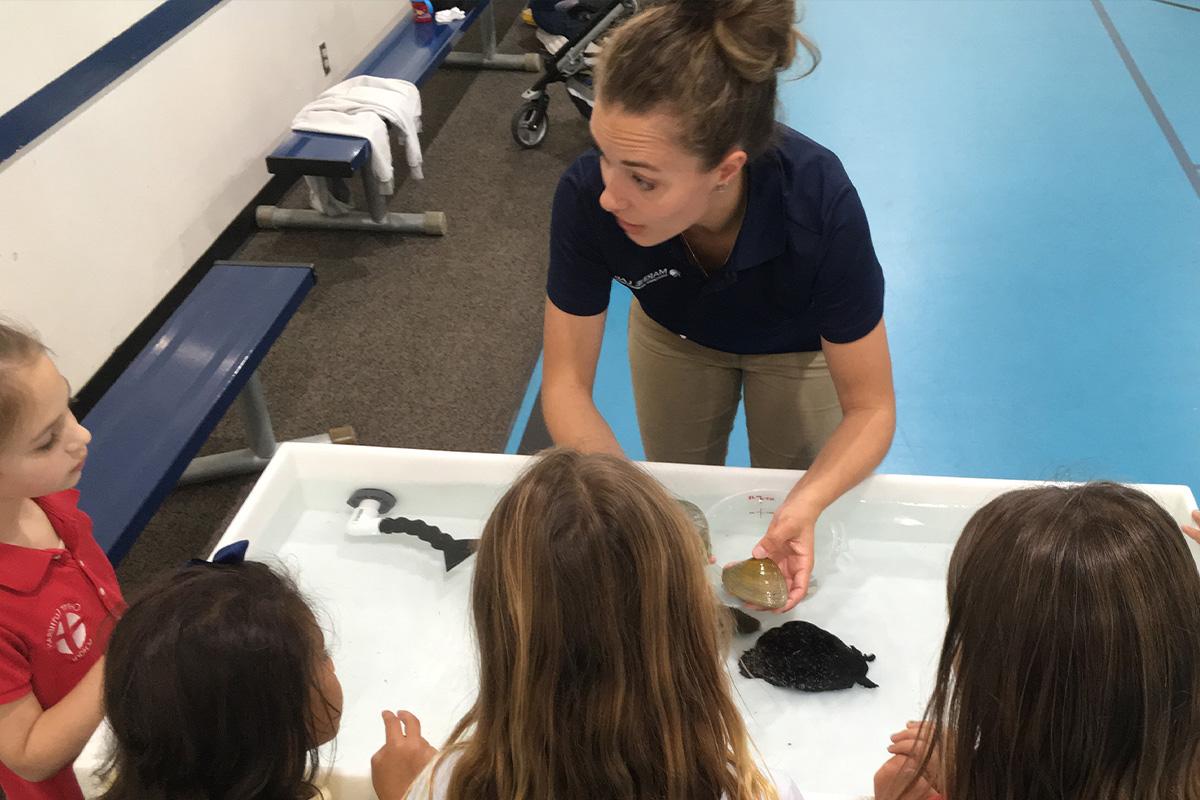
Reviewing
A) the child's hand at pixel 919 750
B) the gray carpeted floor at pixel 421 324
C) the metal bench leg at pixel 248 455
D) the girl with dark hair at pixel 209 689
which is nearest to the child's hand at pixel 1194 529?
the child's hand at pixel 919 750

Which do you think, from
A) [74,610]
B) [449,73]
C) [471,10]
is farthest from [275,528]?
[449,73]

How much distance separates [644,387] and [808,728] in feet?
2.48

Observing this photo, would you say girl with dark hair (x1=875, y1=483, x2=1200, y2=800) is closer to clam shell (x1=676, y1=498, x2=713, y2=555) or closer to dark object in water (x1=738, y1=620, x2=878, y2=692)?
dark object in water (x1=738, y1=620, x2=878, y2=692)

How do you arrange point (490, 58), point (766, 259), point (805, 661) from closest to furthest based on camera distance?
point (805, 661), point (766, 259), point (490, 58)

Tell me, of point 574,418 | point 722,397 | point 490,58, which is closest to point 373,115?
point 490,58

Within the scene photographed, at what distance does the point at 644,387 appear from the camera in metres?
1.83

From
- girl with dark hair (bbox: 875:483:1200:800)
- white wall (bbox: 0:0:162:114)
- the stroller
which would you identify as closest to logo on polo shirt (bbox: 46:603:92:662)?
girl with dark hair (bbox: 875:483:1200:800)

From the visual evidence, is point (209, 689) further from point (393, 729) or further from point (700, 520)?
point (700, 520)

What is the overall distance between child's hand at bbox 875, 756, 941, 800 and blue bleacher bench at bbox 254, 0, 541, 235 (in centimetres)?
264

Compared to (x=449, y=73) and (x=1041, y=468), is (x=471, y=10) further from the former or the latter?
(x=1041, y=468)

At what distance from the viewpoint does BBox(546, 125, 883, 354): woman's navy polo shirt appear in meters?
1.38

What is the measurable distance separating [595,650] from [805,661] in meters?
0.53

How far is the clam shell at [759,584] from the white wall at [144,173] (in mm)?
1967

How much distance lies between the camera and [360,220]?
3613 millimetres
